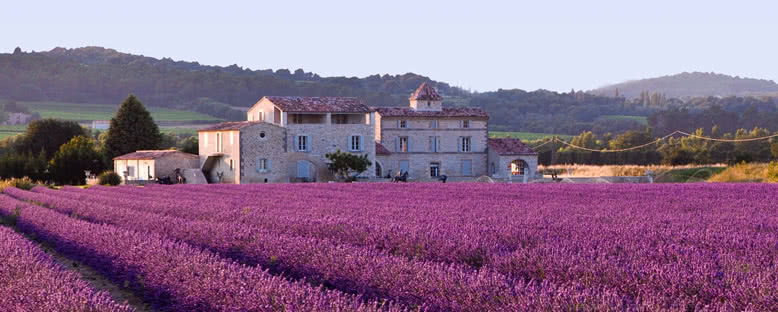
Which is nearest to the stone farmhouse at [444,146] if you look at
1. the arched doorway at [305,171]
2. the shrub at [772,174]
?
the arched doorway at [305,171]

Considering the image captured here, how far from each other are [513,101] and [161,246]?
152m

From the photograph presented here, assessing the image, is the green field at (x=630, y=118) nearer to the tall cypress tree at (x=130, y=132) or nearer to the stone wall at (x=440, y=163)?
the stone wall at (x=440, y=163)

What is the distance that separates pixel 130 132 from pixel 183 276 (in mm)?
51045

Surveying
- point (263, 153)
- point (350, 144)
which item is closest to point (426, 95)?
point (350, 144)

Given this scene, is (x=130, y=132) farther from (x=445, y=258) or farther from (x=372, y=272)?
(x=372, y=272)

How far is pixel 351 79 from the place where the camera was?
189000 millimetres

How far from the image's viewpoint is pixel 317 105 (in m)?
47.8

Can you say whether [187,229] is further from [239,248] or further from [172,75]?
[172,75]

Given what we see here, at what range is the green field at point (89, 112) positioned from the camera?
127m

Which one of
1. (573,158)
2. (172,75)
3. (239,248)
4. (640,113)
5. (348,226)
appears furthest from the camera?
(172,75)

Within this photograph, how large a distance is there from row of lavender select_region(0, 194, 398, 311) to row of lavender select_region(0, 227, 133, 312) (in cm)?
77

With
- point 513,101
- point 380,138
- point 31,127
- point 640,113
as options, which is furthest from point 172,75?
point 380,138

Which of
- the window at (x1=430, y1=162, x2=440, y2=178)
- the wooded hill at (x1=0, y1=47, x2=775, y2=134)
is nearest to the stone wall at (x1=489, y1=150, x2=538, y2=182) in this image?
the window at (x1=430, y1=162, x2=440, y2=178)

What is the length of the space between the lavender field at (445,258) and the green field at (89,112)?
11646 cm
